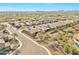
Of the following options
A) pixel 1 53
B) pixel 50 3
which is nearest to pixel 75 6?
pixel 50 3

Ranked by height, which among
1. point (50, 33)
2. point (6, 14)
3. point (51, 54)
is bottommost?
point (51, 54)

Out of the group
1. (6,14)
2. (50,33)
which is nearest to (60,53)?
(50,33)

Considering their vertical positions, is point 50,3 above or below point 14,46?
above

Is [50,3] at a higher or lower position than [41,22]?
higher

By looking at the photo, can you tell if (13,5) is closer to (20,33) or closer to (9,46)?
(20,33)

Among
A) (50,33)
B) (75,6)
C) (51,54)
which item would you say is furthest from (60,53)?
(75,6)

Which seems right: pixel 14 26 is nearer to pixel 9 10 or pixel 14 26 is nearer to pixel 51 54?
pixel 9 10
